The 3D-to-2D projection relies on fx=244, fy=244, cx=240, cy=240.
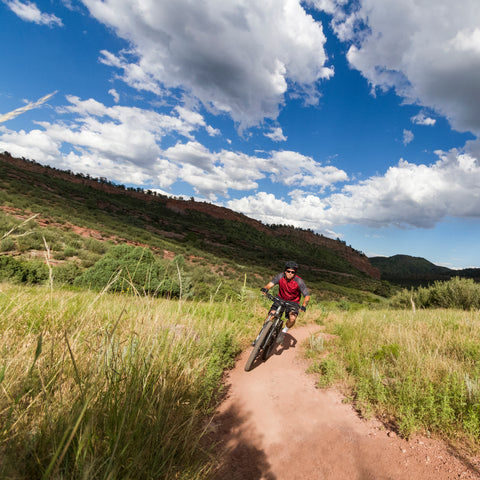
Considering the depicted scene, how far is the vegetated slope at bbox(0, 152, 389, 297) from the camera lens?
32.2m

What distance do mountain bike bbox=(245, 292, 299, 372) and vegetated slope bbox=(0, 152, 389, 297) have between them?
23.5 meters

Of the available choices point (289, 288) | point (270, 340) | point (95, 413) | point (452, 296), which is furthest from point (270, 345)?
point (452, 296)

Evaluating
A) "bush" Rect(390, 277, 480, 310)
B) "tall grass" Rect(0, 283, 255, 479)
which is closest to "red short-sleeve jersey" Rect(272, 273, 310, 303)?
"tall grass" Rect(0, 283, 255, 479)

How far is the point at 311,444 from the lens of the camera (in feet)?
9.20

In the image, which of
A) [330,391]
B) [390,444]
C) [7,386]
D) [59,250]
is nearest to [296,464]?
[390,444]

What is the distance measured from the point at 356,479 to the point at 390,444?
65 cm

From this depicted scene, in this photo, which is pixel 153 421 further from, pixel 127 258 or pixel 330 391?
pixel 127 258

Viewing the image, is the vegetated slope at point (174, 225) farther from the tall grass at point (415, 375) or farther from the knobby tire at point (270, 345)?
the tall grass at point (415, 375)

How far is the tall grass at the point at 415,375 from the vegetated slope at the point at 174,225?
23937mm

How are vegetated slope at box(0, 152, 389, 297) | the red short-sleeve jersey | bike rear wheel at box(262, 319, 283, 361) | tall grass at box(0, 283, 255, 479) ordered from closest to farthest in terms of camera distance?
tall grass at box(0, 283, 255, 479)
bike rear wheel at box(262, 319, 283, 361)
the red short-sleeve jersey
vegetated slope at box(0, 152, 389, 297)

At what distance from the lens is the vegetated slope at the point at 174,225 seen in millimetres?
32156

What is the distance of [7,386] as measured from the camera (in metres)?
1.50

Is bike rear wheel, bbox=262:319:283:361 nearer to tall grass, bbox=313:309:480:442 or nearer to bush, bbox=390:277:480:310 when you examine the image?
tall grass, bbox=313:309:480:442

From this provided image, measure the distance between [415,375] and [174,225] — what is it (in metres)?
57.5
